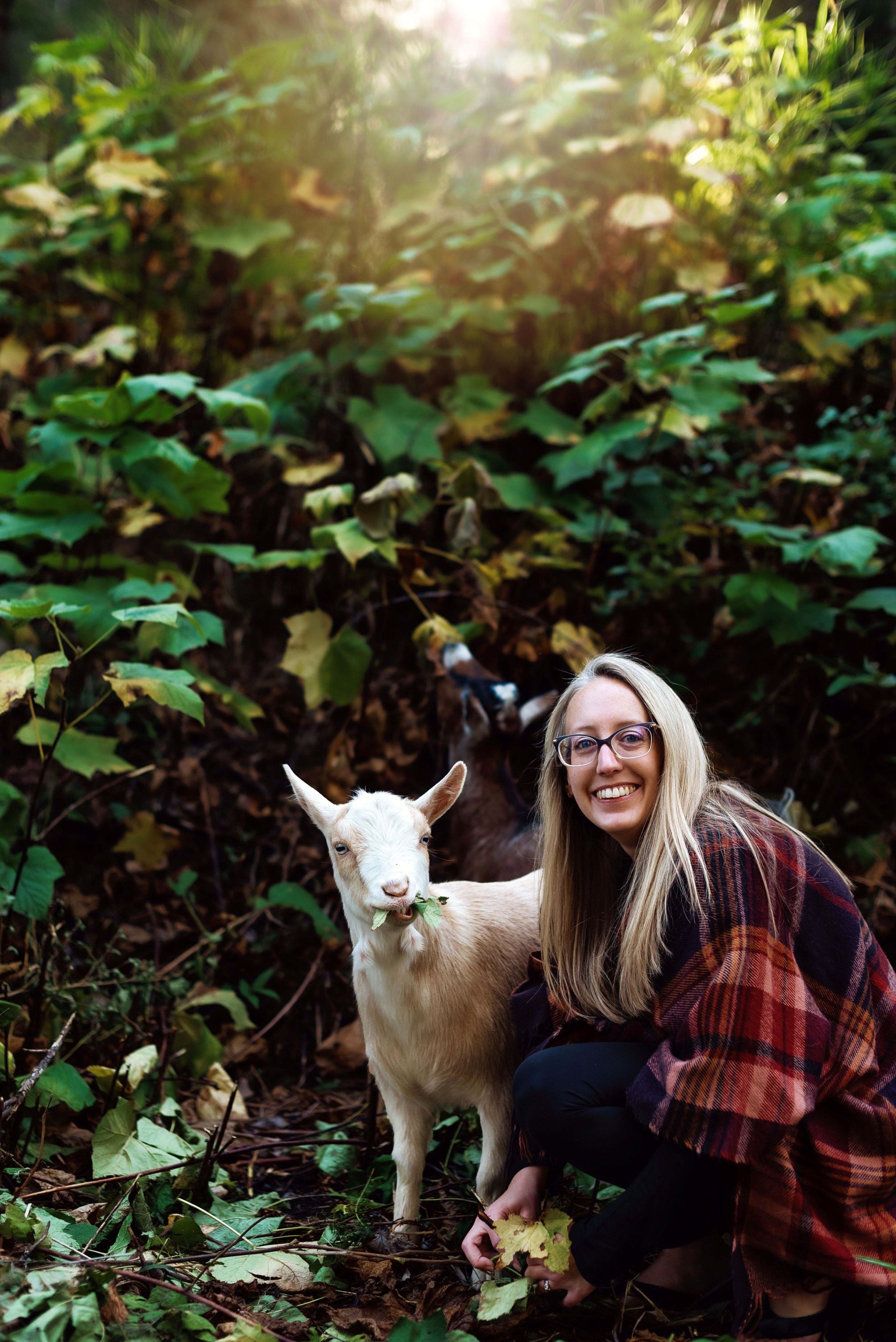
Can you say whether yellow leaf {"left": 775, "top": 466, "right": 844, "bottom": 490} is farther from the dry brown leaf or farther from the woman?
the dry brown leaf

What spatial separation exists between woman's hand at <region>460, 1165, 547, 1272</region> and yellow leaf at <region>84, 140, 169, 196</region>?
5.30 metres

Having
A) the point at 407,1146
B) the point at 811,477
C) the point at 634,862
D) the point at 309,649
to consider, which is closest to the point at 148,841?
the point at 309,649

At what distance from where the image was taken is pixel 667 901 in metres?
2.19

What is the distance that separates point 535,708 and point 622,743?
1.34 meters

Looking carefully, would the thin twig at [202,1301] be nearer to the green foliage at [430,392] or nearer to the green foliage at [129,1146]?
the green foliage at [129,1146]

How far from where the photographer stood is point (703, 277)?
504cm

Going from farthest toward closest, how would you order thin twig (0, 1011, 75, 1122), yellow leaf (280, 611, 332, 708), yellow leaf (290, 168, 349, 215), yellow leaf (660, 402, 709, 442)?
1. yellow leaf (290, 168, 349, 215)
2. yellow leaf (660, 402, 709, 442)
3. yellow leaf (280, 611, 332, 708)
4. thin twig (0, 1011, 75, 1122)

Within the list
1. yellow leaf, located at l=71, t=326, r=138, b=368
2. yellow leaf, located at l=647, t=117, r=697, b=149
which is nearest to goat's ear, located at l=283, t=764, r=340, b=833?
yellow leaf, located at l=71, t=326, r=138, b=368

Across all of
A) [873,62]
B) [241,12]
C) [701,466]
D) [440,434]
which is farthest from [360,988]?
[241,12]

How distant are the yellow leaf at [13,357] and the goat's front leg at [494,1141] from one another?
4866 mm

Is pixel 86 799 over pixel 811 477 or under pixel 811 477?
under

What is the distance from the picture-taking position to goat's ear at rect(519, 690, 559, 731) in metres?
3.59

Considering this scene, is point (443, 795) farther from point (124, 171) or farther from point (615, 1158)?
point (124, 171)

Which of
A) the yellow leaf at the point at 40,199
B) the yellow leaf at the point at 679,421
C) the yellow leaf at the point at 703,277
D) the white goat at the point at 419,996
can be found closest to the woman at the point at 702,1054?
the white goat at the point at 419,996
